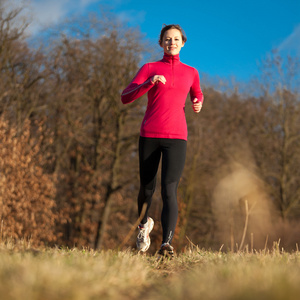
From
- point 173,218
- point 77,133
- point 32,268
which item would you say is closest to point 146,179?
point 173,218

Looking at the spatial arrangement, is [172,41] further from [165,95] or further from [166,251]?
[166,251]

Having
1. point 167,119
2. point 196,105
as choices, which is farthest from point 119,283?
point 196,105

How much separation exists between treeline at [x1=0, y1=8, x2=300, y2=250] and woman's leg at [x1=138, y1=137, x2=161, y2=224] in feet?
32.6

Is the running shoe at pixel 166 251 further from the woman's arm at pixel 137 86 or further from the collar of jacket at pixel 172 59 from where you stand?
the collar of jacket at pixel 172 59

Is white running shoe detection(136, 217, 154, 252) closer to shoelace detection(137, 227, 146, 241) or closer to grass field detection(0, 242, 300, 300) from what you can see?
shoelace detection(137, 227, 146, 241)

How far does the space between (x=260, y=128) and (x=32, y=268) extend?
73.4ft

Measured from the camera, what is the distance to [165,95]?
3.97 metres

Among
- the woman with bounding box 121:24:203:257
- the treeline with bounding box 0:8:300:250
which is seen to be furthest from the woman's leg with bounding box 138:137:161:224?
the treeline with bounding box 0:8:300:250

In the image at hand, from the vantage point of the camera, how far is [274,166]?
22688mm

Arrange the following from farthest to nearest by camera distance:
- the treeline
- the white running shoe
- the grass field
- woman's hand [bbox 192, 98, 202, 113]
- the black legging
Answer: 1. the treeline
2. woman's hand [bbox 192, 98, 202, 113]
3. the white running shoe
4. the black legging
5. the grass field

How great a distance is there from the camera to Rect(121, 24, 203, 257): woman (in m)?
3.95

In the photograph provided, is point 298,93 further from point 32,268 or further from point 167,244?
point 32,268

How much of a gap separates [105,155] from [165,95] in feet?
50.1

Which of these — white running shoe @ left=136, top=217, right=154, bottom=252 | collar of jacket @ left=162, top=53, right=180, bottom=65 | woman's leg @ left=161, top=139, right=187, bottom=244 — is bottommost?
white running shoe @ left=136, top=217, right=154, bottom=252
